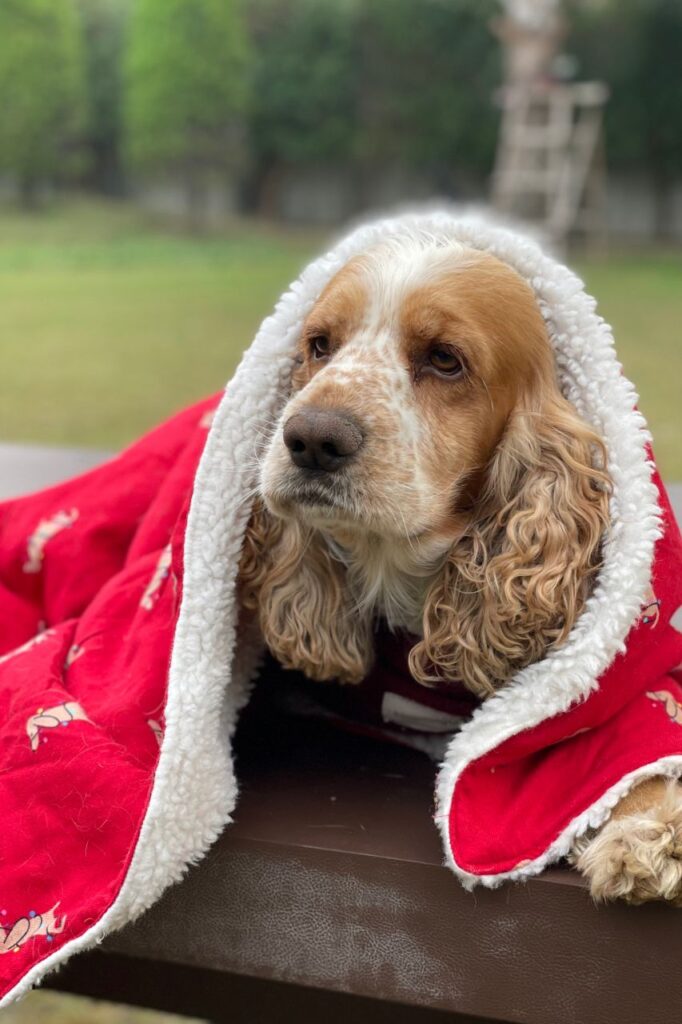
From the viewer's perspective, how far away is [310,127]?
1628 cm

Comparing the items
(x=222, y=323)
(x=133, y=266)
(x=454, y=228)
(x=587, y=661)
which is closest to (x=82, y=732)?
(x=587, y=661)

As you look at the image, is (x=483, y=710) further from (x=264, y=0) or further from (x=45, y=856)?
(x=264, y=0)

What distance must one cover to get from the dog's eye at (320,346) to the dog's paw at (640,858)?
598 mm

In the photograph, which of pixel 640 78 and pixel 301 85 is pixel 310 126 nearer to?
pixel 301 85

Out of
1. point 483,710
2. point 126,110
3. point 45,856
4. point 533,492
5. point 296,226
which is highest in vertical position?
Answer: point 533,492

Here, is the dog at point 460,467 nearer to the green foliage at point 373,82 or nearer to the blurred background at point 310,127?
the blurred background at point 310,127

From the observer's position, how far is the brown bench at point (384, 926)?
3.89ft

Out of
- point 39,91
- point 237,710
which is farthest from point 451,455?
point 39,91

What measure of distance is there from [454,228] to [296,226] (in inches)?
602

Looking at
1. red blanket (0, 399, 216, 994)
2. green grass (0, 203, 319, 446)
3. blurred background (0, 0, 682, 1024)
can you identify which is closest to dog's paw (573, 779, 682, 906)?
red blanket (0, 399, 216, 994)

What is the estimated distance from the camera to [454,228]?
135 centimetres

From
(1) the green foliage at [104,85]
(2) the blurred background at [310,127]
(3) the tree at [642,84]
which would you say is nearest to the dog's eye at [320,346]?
(2) the blurred background at [310,127]

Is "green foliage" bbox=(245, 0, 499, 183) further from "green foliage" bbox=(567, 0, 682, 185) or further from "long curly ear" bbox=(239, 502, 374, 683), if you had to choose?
"long curly ear" bbox=(239, 502, 374, 683)

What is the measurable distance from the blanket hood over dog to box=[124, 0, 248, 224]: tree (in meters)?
14.8
